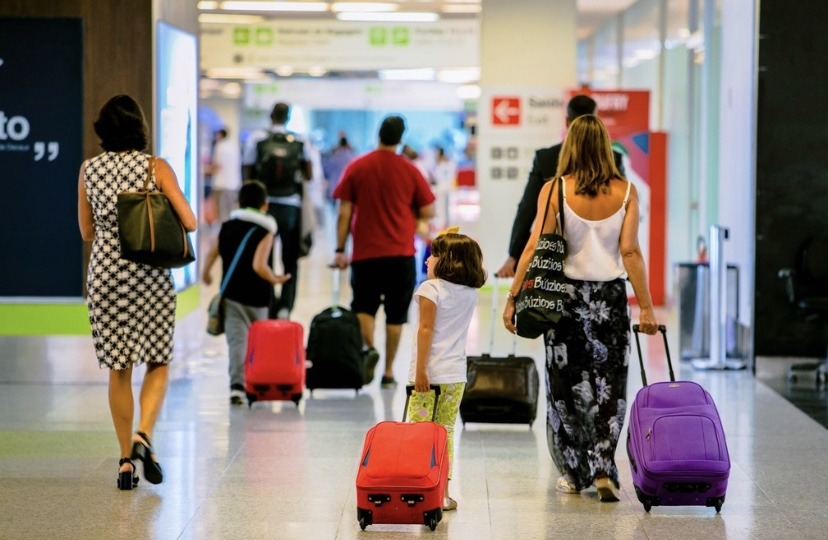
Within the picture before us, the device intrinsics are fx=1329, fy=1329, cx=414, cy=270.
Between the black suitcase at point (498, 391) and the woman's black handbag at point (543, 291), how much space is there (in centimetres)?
160

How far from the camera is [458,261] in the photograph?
16.4ft

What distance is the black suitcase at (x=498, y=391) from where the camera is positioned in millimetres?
6664

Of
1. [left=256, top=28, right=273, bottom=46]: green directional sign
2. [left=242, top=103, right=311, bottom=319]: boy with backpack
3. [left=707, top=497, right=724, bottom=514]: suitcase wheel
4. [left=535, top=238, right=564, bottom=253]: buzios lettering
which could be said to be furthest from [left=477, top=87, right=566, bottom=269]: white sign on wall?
[left=707, top=497, right=724, bottom=514]: suitcase wheel

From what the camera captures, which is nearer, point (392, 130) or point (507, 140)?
point (392, 130)

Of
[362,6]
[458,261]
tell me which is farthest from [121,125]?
[362,6]

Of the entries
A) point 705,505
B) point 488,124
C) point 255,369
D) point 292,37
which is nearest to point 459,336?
point 705,505

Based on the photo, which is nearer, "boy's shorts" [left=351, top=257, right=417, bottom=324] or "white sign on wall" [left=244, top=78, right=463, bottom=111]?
"boy's shorts" [left=351, top=257, right=417, bottom=324]

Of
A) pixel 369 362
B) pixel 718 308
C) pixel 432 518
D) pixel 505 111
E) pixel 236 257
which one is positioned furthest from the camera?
pixel 505 111

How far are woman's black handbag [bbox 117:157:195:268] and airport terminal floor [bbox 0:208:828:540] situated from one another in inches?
37.7

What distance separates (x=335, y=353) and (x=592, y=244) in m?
2.83

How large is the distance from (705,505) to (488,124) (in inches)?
373

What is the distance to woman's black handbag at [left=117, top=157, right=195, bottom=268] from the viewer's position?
534 cm

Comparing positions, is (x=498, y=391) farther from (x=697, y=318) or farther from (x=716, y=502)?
(x=697, y=318)

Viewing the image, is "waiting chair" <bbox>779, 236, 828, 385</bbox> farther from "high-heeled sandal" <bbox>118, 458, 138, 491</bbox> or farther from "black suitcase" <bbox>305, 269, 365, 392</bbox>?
"high-heeled sandal" <bbox>118, 458, 138, 491</bbox>
